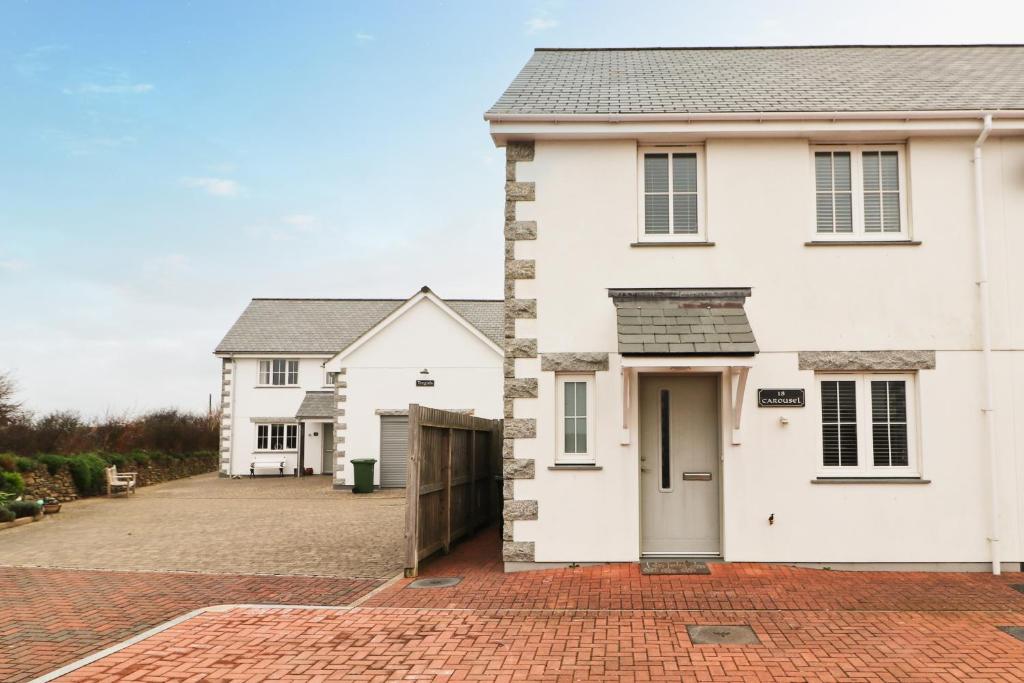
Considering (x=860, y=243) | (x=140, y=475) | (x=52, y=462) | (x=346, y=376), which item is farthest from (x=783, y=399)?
(x=140, y=475)

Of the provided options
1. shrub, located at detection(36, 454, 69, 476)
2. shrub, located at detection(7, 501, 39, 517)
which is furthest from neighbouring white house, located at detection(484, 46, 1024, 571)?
shrub, located at detection(36, 454, 69, 476)

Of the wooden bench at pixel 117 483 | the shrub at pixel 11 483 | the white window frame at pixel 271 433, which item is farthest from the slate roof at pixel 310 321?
the shrub at pixel 11 483

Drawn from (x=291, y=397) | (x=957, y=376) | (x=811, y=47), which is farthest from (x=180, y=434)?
(x=957, y=376)

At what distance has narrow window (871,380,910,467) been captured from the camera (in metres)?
10.5

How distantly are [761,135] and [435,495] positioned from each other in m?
6.59

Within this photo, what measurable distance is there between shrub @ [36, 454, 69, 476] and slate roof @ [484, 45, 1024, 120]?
57.8 feet

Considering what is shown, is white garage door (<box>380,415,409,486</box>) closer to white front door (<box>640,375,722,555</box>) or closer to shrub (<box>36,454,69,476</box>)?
shrub (<box>36,454,69,476</box>)

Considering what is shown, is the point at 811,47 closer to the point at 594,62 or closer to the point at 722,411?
the point at 594,62

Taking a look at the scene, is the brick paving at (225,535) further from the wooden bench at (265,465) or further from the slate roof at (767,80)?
the wooden bench at (265,465)

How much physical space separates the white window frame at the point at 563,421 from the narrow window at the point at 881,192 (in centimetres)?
424

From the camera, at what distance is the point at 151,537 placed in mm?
15461

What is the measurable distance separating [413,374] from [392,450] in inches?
105

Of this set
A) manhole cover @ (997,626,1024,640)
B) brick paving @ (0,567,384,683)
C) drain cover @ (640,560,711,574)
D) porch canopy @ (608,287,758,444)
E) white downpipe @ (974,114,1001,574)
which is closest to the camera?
manhole cover @ (997,626,1024,640)

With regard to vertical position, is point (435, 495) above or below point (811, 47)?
below
